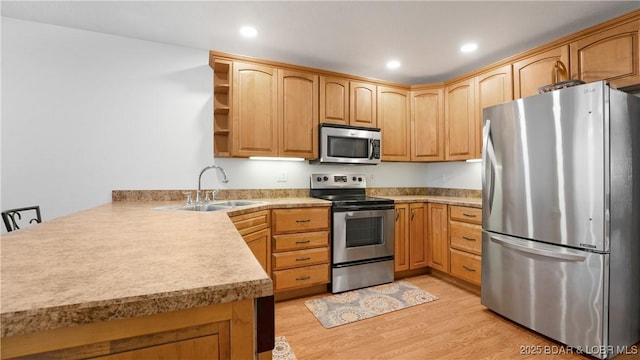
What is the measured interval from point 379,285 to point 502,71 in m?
2.47

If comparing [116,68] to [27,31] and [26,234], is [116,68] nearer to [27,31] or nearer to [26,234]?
[27,31]

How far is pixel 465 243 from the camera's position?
2801 mm

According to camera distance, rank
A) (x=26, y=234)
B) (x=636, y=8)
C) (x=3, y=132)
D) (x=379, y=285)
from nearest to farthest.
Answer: (x=26, y=234), (x=636, y=8), (x=3, y=132), (x=379, y=285)

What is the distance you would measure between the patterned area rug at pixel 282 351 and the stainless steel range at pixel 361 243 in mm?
904

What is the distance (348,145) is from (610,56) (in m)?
2.16

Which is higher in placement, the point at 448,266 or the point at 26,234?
the point at 26,234

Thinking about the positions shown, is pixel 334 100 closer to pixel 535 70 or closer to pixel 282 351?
pixel 535 70

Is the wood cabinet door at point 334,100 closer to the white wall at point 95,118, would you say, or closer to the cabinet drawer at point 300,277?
the white wall at point 95,118

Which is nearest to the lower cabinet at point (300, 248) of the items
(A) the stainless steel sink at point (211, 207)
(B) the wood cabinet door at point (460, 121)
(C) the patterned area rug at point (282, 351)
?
(A) the stainless steel sink at point (211, 207)

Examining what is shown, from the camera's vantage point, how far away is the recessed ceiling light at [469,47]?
2.62m

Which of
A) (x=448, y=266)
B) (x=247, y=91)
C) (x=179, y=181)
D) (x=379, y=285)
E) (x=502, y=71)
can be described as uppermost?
(x=502, y=71)

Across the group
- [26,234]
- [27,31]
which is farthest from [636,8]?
[27,31]

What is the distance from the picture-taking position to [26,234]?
112cm

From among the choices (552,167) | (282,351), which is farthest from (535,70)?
(282,351)
